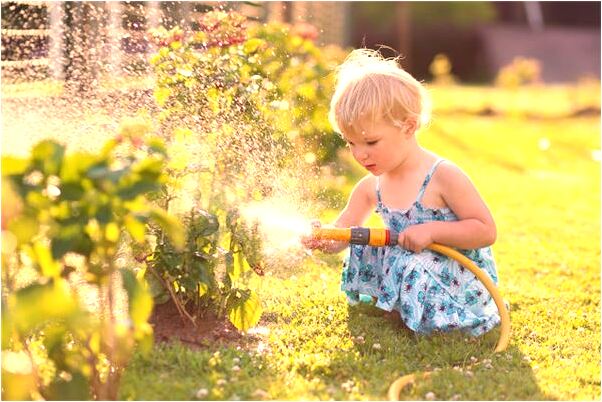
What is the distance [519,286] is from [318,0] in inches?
313

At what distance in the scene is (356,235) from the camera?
338cm

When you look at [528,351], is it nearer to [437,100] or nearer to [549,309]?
[549,309]

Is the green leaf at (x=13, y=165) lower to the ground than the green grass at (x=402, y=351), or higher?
higher

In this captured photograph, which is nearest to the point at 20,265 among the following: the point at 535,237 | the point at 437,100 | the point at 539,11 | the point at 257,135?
→ the point at 257,135

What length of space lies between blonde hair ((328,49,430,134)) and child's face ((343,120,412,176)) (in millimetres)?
26

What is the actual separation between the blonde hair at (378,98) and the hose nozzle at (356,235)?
1.21 feet

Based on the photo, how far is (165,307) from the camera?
3.28 meters

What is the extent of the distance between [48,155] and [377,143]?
1514 millimetres

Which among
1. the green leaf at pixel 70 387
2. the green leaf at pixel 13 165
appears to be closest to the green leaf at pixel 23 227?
the green leaf at pixel 13 165

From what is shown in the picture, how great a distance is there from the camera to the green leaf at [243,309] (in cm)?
320

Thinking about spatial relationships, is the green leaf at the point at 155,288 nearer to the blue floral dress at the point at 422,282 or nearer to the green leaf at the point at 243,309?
the green leaf at the point at 243,309

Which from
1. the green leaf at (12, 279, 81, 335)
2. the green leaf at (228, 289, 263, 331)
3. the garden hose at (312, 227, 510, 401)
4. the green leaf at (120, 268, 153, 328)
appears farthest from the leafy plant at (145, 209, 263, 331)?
the green leaf at (12, 279, 81, 335)

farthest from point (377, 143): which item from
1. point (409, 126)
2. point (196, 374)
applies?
point (196, 374)

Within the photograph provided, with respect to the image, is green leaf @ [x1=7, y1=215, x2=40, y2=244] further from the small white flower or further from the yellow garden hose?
the yellow garden hose
